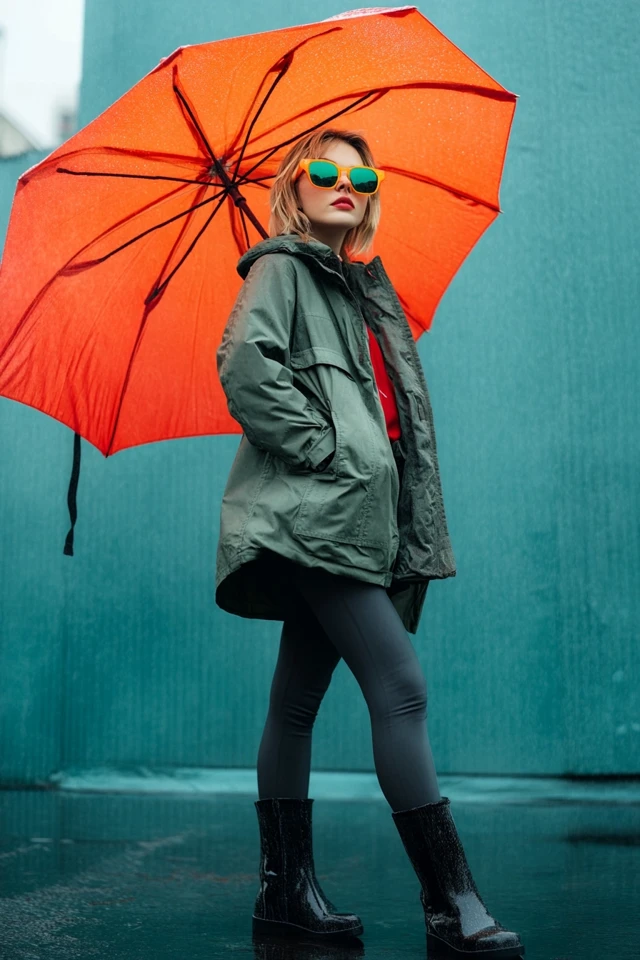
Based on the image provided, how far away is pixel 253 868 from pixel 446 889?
112 centimetres

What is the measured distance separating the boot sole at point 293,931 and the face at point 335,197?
56.6 inches

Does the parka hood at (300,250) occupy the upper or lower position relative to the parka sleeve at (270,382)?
upper

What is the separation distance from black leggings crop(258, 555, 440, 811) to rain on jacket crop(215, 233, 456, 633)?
2.7 inches

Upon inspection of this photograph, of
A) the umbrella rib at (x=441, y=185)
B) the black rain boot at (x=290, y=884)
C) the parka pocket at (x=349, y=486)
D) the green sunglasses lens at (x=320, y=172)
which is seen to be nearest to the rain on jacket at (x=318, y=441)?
the parka pocket at (x=349, y=486)

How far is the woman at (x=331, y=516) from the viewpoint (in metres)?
1.93

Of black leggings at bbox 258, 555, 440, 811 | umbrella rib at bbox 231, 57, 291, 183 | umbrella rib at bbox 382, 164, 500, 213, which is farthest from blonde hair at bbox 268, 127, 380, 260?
black leggings at bbox 258, 555, 440, 811

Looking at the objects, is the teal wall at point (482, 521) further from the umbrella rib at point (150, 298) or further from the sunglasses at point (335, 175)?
the sunglasses at point (335, 175)

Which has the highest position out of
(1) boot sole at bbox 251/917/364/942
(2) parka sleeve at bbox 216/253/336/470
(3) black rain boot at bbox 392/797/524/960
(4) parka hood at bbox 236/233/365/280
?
(4) parka hood at bbox 236/233/365/280

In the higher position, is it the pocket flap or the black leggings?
the pocket flap

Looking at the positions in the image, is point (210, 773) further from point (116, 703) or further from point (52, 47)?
point (52, 47)

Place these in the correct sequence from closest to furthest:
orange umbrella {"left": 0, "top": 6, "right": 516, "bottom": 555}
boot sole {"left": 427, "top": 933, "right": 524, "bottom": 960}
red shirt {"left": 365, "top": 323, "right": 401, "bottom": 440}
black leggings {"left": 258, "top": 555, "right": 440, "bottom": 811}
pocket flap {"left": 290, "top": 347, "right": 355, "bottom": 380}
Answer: boot sole {"left": 427, "top": 933, "right": 524, "bottom": 960} → black leggings {"left": 258, "top": 555, "right": 440, "bottom": 811} → pocket flap {"left": 290, "top": 347, "right": 355, "bottom": 380} → red shirt {"left": 365, "top": 323, "right": 401, "bottom": 440} → orange umbrella {"left": 0, "top": 6, "right": 516, "bottom": 555}

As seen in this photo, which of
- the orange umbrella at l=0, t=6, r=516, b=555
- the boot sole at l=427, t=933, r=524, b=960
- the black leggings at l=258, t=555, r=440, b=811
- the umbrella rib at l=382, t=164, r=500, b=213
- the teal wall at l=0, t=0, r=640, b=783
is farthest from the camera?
the teal wall at l=0, t=0, r=640, b=783

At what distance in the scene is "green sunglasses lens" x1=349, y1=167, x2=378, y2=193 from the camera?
219 centimetres

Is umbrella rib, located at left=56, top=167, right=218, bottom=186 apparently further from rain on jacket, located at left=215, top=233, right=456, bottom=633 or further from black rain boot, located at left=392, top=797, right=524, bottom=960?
black rain boot, located at left=392, top=797, right=524, bottom=960
